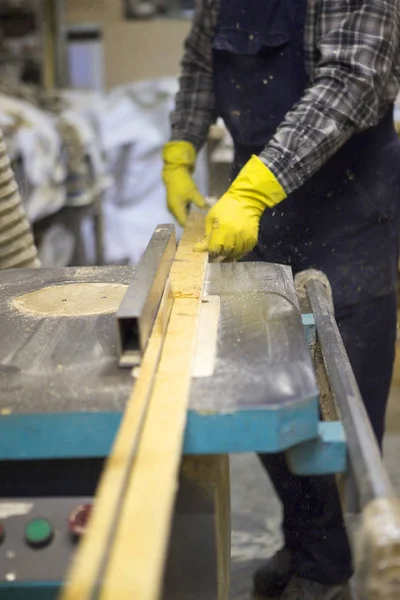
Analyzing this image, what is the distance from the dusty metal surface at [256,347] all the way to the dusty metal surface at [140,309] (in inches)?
4.3

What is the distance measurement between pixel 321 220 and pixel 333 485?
0.68m

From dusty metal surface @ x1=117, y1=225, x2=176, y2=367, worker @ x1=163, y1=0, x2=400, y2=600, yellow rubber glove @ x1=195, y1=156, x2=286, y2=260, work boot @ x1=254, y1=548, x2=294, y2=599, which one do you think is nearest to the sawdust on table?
dusty metal surface @ x1=117, y1=225, x2=176, y2=367

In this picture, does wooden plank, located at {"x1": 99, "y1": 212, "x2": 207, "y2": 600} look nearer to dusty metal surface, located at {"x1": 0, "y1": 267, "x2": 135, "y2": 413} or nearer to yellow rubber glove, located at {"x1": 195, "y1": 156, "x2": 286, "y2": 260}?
dusty metal surface, located at {"x1": 0, "y1": 267, "x2": 135, "y2": 413}

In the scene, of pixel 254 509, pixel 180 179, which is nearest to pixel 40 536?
pixel 180 179

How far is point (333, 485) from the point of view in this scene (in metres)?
1.69

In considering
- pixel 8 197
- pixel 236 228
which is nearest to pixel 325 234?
pixel 236 228

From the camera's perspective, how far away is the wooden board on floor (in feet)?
1.98

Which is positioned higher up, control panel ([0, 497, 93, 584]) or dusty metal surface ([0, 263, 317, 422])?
dusty metal surface ([0, 263, 317, 422])

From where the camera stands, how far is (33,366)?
3.35 feet

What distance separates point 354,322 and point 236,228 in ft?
1.65

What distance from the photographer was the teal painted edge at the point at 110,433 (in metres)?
0.86

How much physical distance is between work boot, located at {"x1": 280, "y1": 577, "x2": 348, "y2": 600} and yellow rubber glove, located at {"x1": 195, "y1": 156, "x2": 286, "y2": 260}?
0.91 metres

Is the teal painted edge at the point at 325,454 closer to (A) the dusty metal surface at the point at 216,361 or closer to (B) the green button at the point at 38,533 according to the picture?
Answer: (A) the dusty metal surface at the point at 216,361

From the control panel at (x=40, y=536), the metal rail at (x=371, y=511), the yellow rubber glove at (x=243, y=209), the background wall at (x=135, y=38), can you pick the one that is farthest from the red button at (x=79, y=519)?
the background wall at (x=135, y=38)
